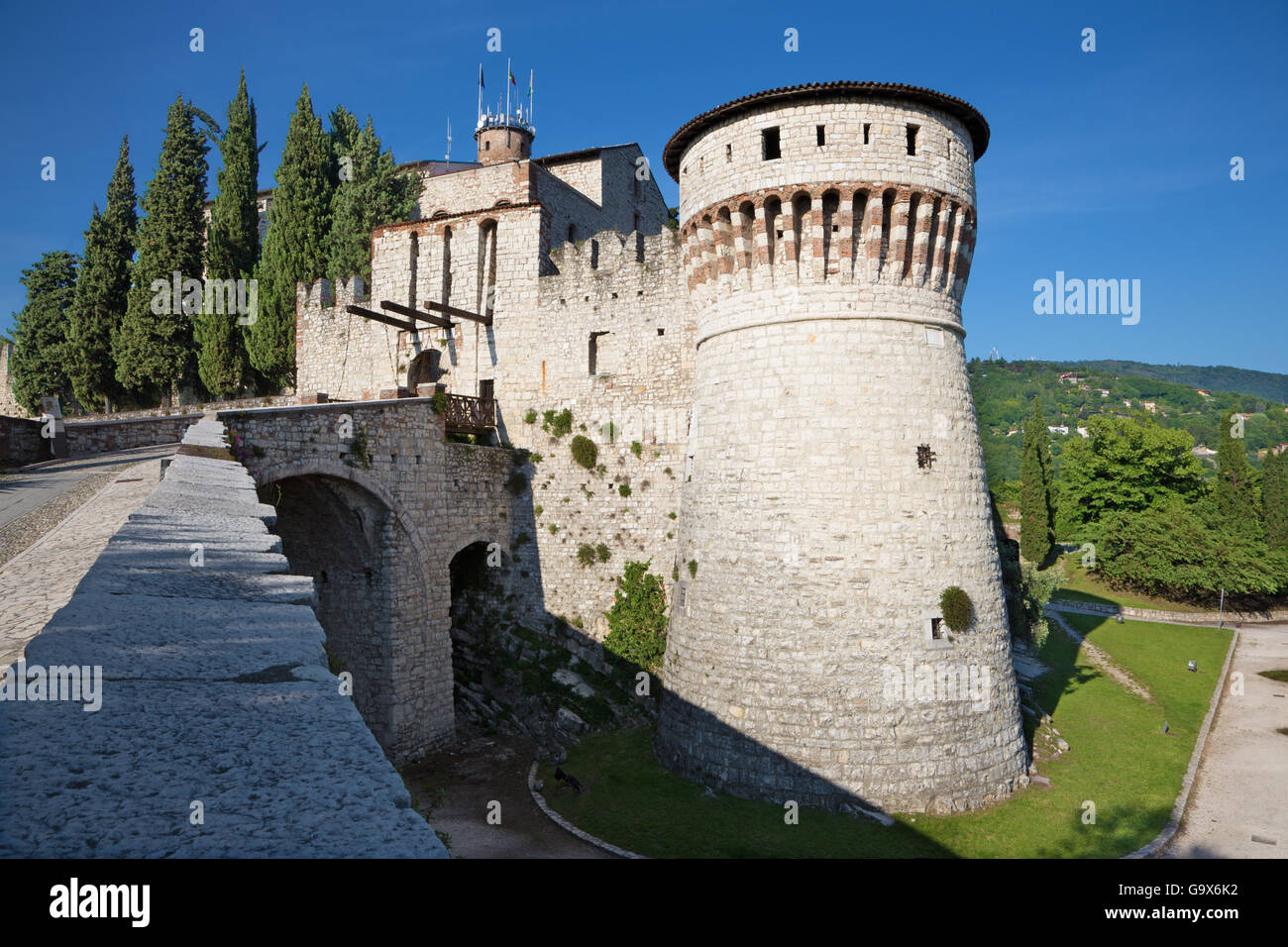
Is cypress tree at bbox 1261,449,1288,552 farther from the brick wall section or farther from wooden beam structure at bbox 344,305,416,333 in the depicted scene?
the brick wall section

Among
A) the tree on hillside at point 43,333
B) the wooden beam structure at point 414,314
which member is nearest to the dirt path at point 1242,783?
the wooden beam structure at point 414,314

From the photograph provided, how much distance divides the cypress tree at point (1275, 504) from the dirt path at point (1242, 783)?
18007 mm

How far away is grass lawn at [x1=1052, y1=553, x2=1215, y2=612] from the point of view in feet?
128

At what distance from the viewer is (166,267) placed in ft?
105

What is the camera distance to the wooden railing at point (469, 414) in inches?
819

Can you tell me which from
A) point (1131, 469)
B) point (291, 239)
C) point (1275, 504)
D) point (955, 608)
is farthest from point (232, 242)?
point (1275, 504)

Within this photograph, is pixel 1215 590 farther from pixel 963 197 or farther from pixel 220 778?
pixel 220 778

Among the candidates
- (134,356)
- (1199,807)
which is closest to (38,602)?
(1199,807)

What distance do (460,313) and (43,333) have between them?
3162 centimetres

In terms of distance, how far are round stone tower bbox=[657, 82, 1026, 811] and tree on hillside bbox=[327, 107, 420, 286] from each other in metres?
18.5

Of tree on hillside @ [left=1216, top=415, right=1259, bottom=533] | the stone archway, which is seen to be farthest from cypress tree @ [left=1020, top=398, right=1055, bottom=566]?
the stone archway

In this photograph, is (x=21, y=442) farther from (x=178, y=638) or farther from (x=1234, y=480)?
(x=1234, y=480)
